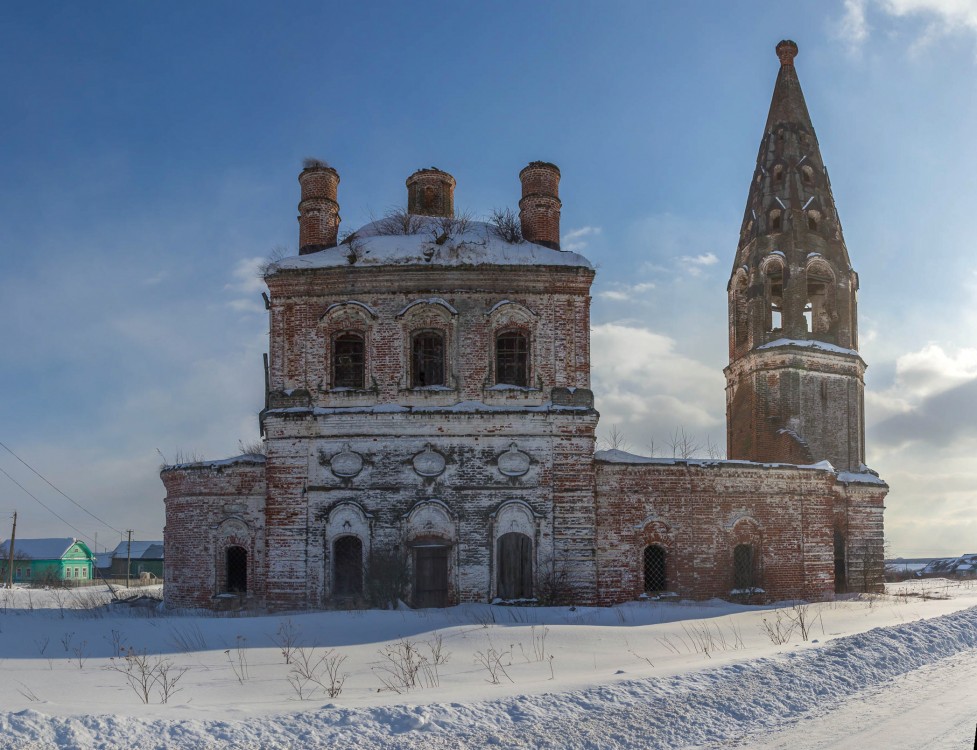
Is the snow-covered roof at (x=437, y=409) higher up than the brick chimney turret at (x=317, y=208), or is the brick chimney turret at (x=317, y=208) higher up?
the brick chimney turret at (x=317, y=208)

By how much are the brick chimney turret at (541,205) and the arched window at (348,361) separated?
453 cm

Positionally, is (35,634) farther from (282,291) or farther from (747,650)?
(747,650)

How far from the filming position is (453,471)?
713 inches

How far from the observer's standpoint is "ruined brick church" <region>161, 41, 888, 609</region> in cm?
1794

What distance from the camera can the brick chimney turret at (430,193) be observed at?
899 inches

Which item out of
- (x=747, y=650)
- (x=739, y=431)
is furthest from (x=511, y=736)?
(x=739, y=431)

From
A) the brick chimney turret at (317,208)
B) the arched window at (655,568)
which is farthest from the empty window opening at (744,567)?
the brick chimney turret at (317,208)

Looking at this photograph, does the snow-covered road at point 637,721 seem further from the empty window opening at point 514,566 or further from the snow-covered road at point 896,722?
the empty window opening at point 514,566

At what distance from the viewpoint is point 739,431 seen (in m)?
26.2

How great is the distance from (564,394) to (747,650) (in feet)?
25.9

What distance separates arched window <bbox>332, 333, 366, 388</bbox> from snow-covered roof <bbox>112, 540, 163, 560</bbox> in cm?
4746

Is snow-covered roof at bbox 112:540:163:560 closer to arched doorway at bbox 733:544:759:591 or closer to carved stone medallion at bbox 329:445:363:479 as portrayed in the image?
carved stone medallion at bbox 329:445:363:479

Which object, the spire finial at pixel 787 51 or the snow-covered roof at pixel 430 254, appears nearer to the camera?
the snow-covered roof at pixel 430 254

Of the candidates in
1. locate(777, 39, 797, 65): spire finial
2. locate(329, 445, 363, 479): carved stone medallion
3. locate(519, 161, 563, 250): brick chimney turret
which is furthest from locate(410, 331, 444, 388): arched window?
locate(777, 39, 797, 65): spire finial
